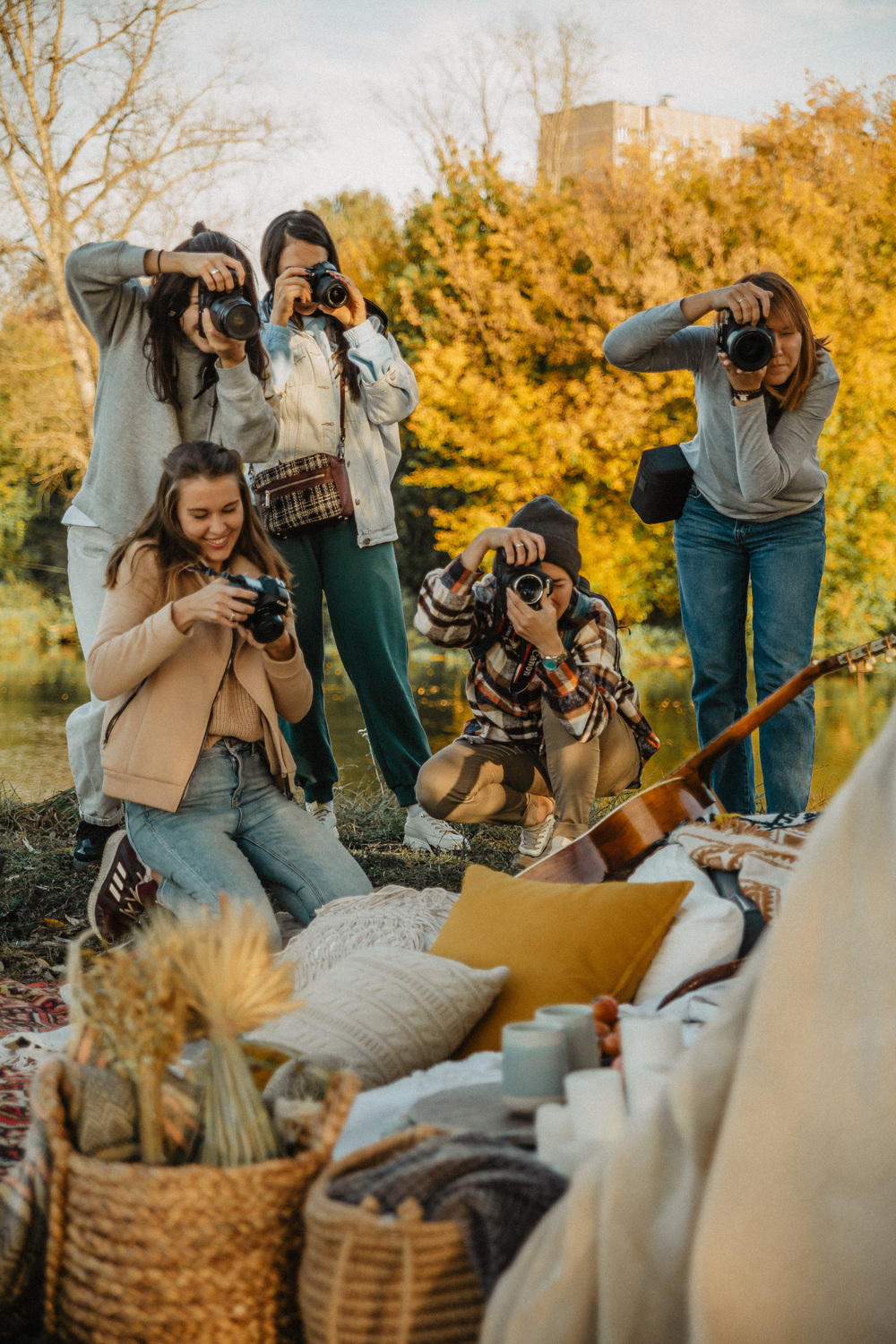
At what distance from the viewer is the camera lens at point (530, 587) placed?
288cm

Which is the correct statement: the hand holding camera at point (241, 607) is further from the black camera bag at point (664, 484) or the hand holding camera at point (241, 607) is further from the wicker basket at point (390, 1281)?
the wicker basket at point (390, 1281)

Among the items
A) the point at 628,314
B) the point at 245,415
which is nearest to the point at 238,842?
the point at 245,415

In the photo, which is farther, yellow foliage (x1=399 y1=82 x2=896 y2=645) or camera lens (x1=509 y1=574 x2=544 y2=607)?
yellow foliage (x1=399 y1=82 x2=896 y2=645)

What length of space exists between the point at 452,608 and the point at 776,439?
95 centimetres

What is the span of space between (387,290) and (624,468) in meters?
3.38

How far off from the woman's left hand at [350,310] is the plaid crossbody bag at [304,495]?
39cm

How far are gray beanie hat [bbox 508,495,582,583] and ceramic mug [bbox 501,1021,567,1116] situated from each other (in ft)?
6.00

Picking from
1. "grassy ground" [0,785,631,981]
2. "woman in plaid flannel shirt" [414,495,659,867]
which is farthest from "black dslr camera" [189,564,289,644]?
"grassy ground" [0,785,631,981]

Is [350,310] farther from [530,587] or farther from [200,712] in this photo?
[200,712]

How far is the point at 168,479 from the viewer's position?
2.62 meters

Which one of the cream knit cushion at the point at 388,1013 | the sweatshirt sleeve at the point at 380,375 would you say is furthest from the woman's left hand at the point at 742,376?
the cream knit cushion at the point at 388,1013

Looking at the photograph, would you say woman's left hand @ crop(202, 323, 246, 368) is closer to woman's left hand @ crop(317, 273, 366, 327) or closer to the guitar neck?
woman's left hand @ crop(317, 273, 366, 327)

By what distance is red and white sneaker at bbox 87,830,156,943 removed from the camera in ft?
8.70

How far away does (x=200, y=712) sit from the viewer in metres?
2.55
